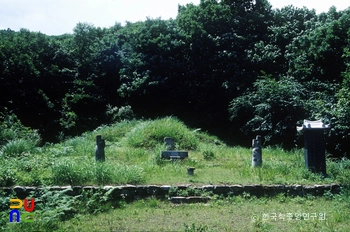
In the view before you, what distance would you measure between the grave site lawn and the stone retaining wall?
9.0 inches

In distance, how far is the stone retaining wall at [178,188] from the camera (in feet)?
27.2

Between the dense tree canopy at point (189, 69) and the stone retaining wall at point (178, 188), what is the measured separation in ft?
23.8

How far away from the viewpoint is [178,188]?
866 centimetres

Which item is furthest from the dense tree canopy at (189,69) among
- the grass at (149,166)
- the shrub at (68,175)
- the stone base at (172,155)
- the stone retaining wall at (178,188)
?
the shrub at (68,175)

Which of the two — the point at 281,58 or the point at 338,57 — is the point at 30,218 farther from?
the point at 281,58

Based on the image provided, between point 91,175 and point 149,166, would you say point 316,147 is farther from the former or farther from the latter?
point 91,175

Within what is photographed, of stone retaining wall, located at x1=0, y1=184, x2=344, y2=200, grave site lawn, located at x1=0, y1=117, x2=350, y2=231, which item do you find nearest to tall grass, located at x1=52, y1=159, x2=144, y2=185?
grave site lawn, located at x1=0, y1=117, x2=350, y2=231

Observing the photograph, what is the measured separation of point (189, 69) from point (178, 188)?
13771mm

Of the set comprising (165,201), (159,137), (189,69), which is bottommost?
(165,201)

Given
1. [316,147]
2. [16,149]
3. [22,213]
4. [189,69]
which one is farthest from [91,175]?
[189,69]

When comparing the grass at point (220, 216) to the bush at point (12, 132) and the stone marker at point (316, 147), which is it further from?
the bush at point (12, 132)

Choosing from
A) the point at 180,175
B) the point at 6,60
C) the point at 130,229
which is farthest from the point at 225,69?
the point at 130,229

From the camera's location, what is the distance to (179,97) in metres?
21.7

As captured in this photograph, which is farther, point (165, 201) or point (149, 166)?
point (149, 166)
